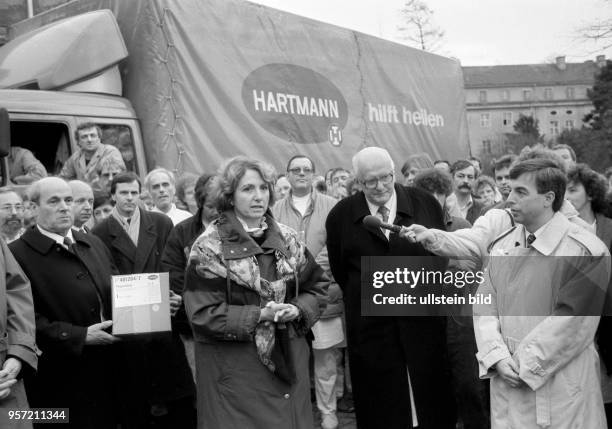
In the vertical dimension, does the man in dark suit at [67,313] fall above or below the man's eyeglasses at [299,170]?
below

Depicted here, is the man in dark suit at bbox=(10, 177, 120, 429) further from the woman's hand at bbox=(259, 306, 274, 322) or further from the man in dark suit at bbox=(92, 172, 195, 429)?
the woman's hand at bbox=(259, 306, 274, 322)

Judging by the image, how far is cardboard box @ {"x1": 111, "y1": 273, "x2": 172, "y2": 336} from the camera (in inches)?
160

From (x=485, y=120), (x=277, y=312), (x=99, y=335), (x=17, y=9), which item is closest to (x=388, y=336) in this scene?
(x=277, y=312)

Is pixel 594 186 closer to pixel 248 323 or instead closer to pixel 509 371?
pixel 509 371

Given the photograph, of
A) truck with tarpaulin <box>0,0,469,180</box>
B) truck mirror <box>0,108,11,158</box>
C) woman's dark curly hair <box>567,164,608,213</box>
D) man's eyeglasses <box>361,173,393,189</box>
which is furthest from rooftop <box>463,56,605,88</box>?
truck mirror <box>0,108,11,158</box>

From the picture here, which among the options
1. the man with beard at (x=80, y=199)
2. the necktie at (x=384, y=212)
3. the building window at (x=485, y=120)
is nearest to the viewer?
the necktie at (x=384, y=212)

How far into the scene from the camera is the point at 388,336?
4.68 meters

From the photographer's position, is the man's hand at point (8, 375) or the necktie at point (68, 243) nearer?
the man's hand at point (8, 375)

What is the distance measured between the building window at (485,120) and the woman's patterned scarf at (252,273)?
3975 inches

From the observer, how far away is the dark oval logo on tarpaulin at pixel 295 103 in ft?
28.2

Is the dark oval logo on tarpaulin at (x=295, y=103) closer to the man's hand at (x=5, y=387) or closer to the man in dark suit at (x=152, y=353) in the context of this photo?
the man in dark suit at (x=152, y=353)

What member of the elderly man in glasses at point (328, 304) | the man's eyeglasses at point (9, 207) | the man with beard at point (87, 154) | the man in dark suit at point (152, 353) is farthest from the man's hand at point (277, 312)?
the man with beard at point (87, 154)

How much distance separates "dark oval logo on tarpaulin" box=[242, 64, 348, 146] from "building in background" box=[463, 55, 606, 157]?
9363cm

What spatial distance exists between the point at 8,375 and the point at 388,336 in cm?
238
